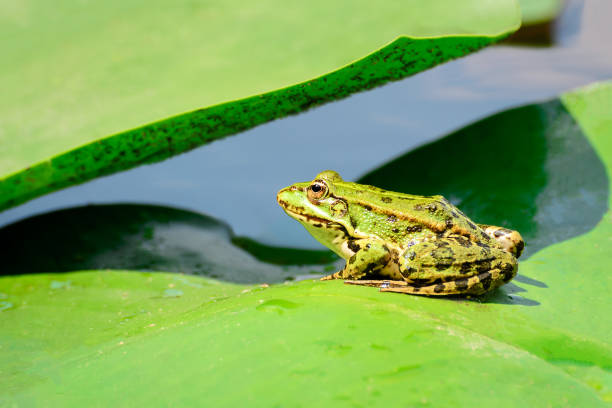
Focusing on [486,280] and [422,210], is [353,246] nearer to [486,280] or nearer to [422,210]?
[422,210]

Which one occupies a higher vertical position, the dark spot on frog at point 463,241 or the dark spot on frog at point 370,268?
the dark spot on frog at point 463,241

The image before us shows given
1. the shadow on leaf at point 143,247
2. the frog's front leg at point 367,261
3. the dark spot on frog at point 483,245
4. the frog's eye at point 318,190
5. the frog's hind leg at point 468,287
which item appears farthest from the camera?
the shadow on leaf at point 143,247

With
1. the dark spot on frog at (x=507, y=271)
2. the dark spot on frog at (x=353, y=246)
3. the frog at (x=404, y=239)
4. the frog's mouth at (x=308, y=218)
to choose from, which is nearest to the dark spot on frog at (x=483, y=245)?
the frog at (x=404, y=239)

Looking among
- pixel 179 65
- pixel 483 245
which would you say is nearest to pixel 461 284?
pixel 483 245

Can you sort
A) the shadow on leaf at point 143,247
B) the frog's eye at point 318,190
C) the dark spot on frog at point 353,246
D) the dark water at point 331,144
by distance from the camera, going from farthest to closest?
the dark water at point 331,144, the shadow on leaf at point 143,247, the frog's eye at point 318,190, the dark spot on frog at point 353,246

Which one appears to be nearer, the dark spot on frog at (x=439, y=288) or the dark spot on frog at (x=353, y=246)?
the dark spot on frog at (x=439, y=288)

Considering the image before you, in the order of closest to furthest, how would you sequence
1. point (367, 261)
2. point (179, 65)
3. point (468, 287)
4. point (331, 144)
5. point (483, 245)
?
point (468, 287)
point (483, 245)
point (367, 261)
point (179, 65)
point (331, 144)

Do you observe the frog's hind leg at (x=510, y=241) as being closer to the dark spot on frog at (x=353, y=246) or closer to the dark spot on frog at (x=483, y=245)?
the dark spot on frog at (x=483, y=245)

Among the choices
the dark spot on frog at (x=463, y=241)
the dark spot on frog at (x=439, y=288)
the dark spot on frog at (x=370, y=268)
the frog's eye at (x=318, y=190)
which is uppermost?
the frog's eye at (x=318, y=190)

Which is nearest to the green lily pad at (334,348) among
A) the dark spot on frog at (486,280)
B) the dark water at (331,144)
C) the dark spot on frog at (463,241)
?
the dark spot on frog at (486,280)
